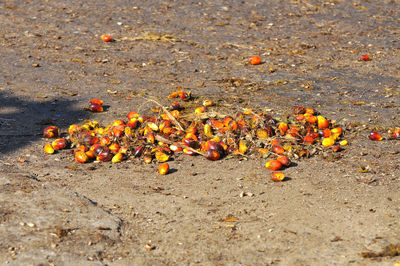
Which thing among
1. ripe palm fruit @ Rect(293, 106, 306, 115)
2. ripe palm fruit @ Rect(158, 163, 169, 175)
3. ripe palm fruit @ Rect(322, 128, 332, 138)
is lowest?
ripe palm fruit @ Rect(158, 163, 169, 175)

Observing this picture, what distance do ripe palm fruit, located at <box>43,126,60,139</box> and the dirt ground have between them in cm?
16

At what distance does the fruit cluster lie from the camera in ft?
15.4

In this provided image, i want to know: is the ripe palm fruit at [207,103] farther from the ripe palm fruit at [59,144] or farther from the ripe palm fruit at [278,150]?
the ripe palm fruit at [59,144]

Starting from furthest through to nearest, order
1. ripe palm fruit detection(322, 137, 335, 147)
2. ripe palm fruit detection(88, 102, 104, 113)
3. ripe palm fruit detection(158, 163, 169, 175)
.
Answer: ripe palm fruit detection(88, 102, 104, 113) < ripe palm fruit detection(322, 137, 335, 147) < ripe palm fruit detection(158, 163, 169, 175)

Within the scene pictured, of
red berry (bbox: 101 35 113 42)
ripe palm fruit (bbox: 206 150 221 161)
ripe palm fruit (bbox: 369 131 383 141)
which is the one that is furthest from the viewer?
red berry (bbox: 101 35 113 42)

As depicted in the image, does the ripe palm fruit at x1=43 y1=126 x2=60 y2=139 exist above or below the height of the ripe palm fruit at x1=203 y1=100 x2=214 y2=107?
below

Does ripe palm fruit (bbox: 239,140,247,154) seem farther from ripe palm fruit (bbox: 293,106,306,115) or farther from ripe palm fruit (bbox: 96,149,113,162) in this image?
ripe palm fruit (bbox: 96,149,113,162)

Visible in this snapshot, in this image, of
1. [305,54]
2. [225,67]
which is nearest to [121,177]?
[225,67]

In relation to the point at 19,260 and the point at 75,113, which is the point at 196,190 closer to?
the point at 19,260

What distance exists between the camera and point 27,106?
577cm

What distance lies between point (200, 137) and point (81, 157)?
1.02 meters

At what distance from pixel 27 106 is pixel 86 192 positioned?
6.71 ft

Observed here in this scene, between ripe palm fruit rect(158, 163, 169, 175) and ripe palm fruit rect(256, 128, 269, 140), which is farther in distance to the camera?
ripe palm fruit rect(256, 128, 269, 140)

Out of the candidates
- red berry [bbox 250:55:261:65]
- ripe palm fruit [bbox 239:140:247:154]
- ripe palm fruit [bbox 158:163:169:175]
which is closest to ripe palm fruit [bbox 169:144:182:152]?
ripe palm fruit [bbox 158:163:169:175]
